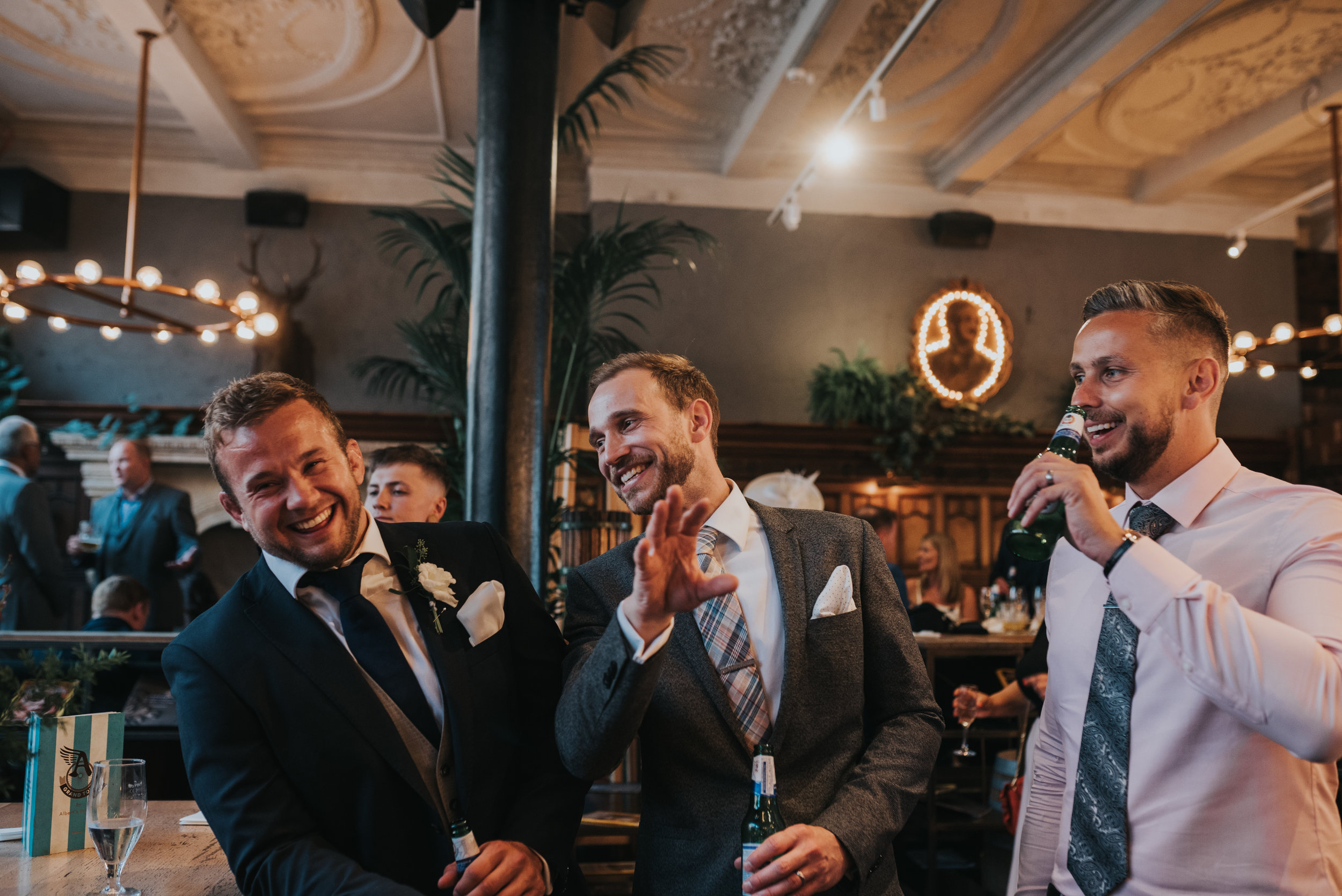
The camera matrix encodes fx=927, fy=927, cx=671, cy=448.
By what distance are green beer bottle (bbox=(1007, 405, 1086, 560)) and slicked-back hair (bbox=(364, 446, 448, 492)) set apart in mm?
2131

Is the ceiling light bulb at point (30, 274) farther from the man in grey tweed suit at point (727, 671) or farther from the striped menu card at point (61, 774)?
the man in grey tweed suit at point (727, 671)

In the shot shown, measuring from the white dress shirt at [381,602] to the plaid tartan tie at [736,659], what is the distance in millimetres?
507

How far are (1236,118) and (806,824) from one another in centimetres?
836

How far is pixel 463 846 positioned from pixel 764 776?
514 mm

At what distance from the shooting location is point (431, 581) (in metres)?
1.74

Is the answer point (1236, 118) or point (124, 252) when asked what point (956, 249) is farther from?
point (124, 252)

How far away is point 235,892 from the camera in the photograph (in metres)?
1.58

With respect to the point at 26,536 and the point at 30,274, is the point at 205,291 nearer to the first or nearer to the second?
the point at 30,274

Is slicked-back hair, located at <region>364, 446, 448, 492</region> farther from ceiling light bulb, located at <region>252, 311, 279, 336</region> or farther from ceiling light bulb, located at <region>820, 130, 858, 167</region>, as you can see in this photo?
ceiling light bulb, located at <region>820, 130, 858, 167</region>

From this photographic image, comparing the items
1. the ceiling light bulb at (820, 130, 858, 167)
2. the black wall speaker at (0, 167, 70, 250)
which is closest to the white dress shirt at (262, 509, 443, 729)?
the ceiling light bulb at (820, 130, 858, 167)

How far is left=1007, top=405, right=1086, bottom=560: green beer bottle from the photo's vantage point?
154 cm

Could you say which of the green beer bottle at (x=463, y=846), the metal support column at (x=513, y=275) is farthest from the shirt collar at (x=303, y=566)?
the metal support column at (x=513, y=275)

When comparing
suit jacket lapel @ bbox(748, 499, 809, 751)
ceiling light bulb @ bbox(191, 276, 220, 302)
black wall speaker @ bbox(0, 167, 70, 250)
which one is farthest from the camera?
black wall speaker @ bbox(0, 167, 70, 250)

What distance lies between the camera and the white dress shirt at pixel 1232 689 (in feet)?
4.22
